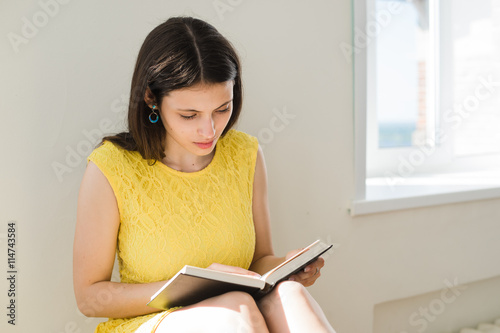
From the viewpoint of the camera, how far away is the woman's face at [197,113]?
43.4 inches

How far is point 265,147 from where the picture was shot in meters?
1.59

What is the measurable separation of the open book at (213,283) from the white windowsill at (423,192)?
2.36 ft

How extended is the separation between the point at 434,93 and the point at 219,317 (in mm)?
1802

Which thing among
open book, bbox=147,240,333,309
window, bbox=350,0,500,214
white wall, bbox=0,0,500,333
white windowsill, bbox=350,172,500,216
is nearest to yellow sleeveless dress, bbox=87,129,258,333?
open book, bbox=147,240,333,309

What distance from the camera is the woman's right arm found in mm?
1102

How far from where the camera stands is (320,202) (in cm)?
169

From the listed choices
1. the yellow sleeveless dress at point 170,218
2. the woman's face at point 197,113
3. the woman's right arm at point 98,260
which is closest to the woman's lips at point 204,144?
the woman's face at point 197,113

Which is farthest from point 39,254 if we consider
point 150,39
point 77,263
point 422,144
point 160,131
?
point 422,144

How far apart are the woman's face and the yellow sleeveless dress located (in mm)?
119

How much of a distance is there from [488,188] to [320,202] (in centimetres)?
77

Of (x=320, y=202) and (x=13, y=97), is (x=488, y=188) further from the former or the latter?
(x=13, y=97)

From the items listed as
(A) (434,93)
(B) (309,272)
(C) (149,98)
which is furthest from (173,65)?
(A) (434,93)

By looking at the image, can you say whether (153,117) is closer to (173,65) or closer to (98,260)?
(173,65)

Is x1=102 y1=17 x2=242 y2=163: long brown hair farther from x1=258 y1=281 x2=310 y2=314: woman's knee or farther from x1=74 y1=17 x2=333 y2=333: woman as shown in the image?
x1=258 y1=281 x2=310 y2=314: woman's knee
